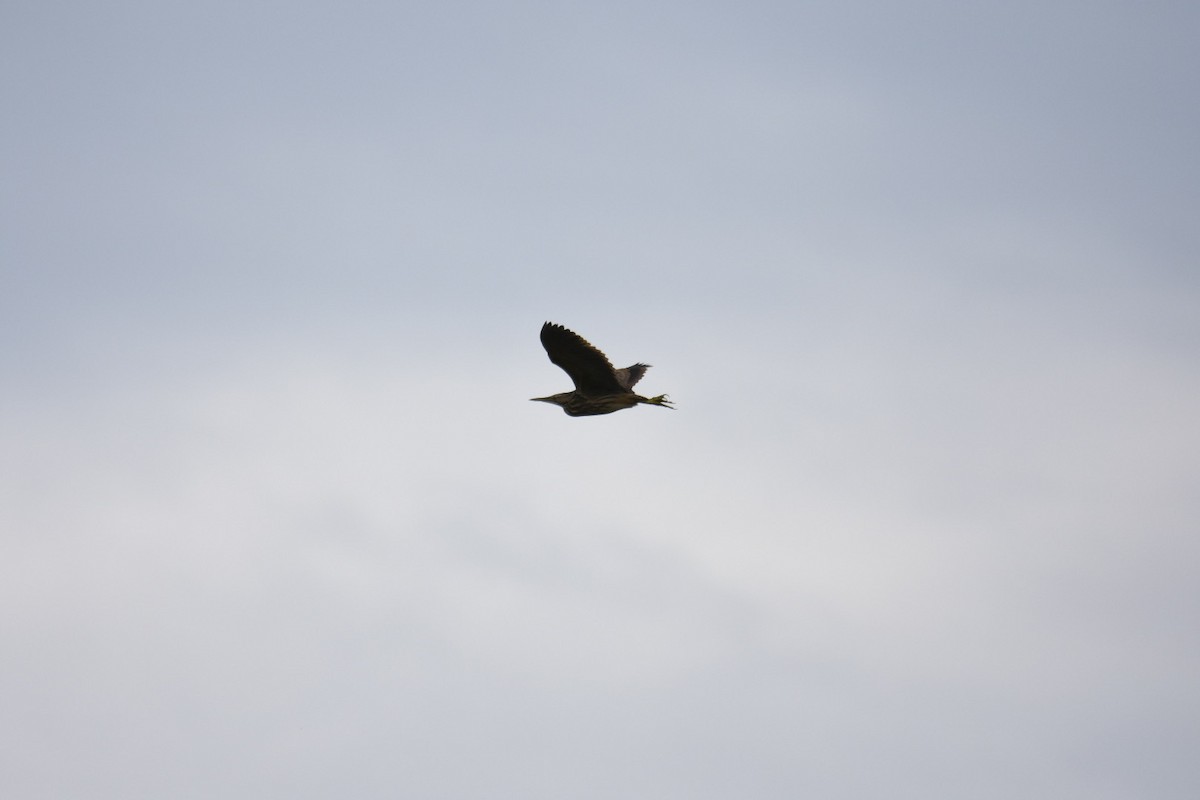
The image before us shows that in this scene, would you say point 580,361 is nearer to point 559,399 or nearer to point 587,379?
point 587,379

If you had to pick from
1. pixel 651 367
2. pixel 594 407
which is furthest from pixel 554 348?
pixel 651 367

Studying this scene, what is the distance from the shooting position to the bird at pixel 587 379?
31.4m

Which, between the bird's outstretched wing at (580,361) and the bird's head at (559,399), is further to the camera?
the bird's head at (559,399)

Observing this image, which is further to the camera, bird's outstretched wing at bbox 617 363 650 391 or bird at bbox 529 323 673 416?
bird's outstretched wing at bbox 617 363 650 391

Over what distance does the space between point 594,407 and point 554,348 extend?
2.25 m

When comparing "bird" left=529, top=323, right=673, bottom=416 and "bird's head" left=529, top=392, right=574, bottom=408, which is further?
"bird's head" left=529, top=392, right=574, bottom=408

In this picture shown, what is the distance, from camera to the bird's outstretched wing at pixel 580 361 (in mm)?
31297

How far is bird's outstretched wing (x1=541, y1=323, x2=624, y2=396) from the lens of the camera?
31297 mm

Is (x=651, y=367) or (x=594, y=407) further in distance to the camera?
(x=651, y=367)

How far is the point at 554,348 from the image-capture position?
31766 mm

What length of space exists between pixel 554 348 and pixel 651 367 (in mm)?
4610

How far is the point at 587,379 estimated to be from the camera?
3272 cm

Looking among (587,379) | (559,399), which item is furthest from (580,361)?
(559,399)

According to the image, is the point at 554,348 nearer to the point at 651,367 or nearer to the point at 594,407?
the point at 594,407
